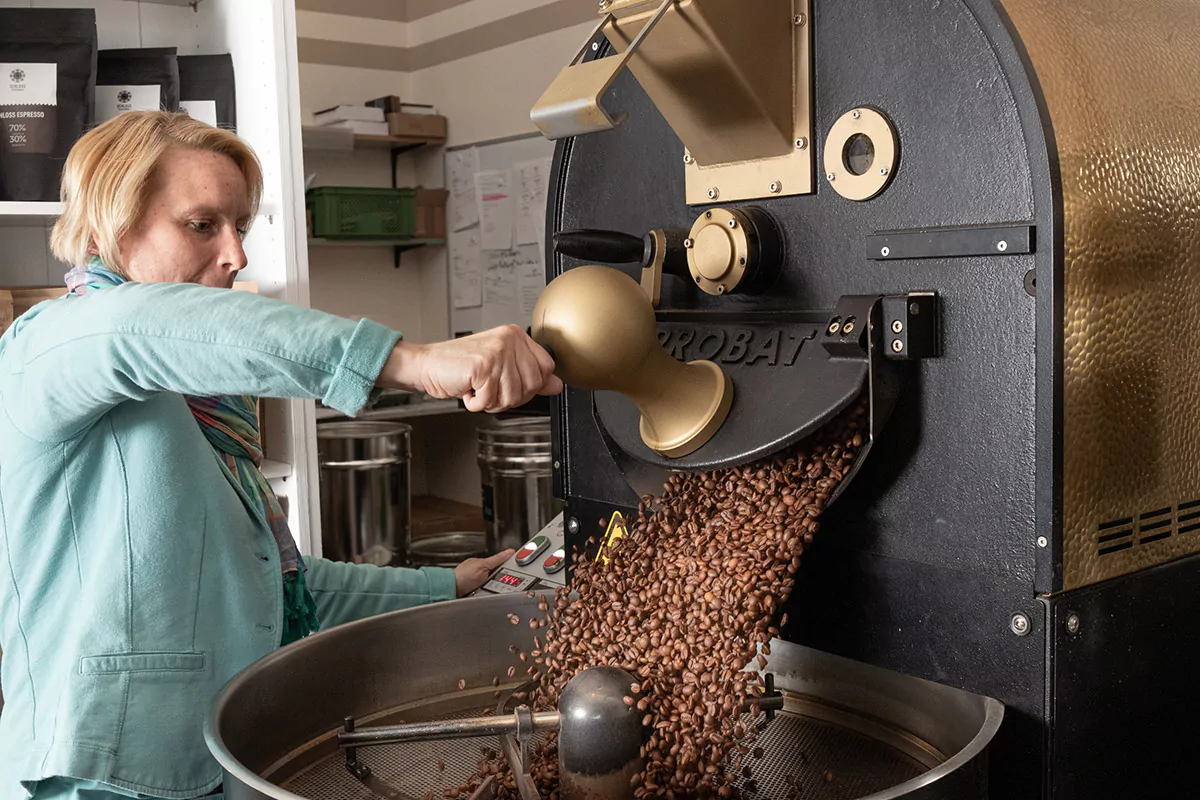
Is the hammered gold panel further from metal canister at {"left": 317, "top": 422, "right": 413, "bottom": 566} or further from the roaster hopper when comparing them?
metal canister at {"left": 317, "top": 422, "right": 413, "bottom": 566}

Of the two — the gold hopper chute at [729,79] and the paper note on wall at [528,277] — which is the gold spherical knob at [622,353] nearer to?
the gold hopper chute at [729,79]

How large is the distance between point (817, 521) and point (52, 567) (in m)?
0.93

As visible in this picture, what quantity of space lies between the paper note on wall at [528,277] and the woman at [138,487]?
11.8ft

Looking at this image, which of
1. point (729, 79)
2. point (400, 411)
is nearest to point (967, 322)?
point (729, 79)

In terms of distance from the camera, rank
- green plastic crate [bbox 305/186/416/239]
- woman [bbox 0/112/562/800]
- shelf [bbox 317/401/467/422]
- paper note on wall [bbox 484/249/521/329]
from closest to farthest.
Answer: woman [bbox 0/112/562/800] → shelf [bbox 317/401/467/422] → green plastic crate [bbox 305/186/416/239] → paper note on wall [bbox 484/249/521/329]

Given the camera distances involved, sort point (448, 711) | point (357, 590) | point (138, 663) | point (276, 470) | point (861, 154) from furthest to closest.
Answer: point (276, 470)
point (357, 590)
point (138, 663)
point (448, 711)
point (861, 154)

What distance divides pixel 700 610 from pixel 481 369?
280mm

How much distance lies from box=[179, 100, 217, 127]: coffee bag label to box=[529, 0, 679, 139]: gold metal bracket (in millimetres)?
1879

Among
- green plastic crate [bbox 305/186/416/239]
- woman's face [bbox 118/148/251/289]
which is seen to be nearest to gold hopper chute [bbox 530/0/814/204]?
woman's face [bbox 118/148/251/289]

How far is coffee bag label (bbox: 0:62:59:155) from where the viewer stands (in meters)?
2.39

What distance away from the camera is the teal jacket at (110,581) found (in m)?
1.27

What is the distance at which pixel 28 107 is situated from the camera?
2398 mm

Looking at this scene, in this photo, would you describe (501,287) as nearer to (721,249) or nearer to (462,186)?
(462,186)

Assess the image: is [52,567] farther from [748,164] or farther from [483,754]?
[748,164]
